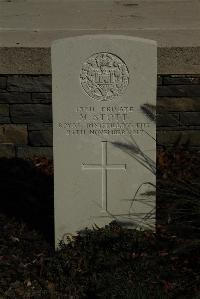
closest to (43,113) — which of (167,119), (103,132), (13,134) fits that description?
(13,134)

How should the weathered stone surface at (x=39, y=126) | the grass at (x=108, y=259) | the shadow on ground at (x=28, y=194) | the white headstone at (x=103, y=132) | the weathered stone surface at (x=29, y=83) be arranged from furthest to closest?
the weathered stone surface at (x=39, y=126) < the weathered stone surface at (x=29, y=83) < the shadow on ground at (x=28, y=194) < the white headstone at (x=103, y=132) < the grass at (x=108, y=259)

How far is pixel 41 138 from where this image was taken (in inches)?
255

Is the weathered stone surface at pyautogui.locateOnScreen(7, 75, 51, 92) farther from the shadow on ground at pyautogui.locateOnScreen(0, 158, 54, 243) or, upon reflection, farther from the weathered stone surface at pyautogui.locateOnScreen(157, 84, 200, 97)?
the weathered stone surface at pyautogui.locateOnScreen(157, 84, 200, 97)

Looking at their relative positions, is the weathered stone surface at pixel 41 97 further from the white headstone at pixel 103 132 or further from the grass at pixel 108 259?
the white headstone at pixel 103 132

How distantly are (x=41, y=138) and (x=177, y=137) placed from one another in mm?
1365

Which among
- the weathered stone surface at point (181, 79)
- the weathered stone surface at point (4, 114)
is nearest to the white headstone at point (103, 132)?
the weathered stone surface at point (181, 79)

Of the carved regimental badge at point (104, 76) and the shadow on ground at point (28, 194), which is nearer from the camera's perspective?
the carved regimental badge at point (104, 76)

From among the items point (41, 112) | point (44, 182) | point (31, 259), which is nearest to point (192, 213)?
point (31, 259)

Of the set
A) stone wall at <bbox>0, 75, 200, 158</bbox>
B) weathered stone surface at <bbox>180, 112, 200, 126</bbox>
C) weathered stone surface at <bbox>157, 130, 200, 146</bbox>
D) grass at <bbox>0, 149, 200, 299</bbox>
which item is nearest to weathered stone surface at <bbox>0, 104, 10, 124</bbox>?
stone wall at <bbox>0, 75, 200, 158</bbox>

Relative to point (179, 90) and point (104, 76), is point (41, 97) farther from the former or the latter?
point (104, 76)

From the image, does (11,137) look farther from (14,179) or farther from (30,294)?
(30,294)

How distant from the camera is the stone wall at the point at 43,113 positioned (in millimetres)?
6344

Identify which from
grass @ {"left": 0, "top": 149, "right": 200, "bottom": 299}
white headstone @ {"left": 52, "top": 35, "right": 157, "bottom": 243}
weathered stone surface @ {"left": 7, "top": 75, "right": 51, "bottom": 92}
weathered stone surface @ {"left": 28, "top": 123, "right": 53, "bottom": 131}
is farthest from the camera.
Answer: weathered stone surface @ {"left": 28, "top": 123, "right": 53, "bottom": 131}

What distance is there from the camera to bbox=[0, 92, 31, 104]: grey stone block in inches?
250
